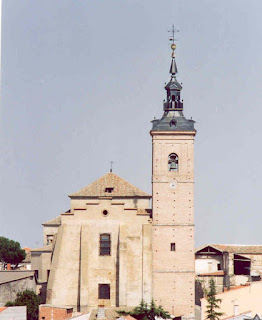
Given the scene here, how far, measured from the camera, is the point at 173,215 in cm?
5444

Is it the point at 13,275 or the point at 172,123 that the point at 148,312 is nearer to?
the point at 13,275

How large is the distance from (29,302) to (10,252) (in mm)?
27705

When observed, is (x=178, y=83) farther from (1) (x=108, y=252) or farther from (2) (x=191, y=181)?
(1) (x=108, y=252)

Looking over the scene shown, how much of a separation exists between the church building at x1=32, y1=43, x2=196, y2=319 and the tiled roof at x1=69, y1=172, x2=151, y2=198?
4.27m

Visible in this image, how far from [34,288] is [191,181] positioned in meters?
12.8

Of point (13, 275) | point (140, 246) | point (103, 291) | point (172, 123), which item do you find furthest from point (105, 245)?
point (172, 123)

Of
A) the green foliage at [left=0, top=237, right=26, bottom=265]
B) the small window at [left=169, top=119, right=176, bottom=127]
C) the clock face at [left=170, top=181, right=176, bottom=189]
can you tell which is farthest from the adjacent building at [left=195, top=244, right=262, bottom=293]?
the green foliage at [left=0, top=237, right=26, bottom=265]

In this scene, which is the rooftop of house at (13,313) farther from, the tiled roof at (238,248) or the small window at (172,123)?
the tiled roof at (238,248)

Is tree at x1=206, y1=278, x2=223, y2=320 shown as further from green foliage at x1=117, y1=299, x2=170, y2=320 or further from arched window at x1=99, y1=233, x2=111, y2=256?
arched window at x1=99, y1=233, x2=111, y2=256

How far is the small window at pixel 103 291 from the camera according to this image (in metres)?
A: 54.4

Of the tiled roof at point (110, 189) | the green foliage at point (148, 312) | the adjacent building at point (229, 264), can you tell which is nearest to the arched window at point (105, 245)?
Result: the green foliage at point (148, 312)

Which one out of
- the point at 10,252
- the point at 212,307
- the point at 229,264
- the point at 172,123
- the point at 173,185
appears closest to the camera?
the point at 212,307

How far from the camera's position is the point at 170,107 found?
5672cm

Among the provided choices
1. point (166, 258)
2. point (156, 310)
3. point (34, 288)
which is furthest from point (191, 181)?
point (34, 288)
